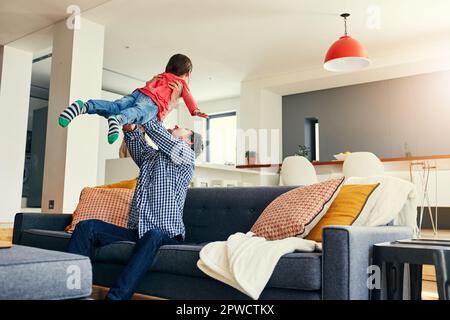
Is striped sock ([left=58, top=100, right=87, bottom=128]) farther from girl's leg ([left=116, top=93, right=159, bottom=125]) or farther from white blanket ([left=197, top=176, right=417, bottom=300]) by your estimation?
white blanket ([left=197, top=176, right=417, bottom=300])

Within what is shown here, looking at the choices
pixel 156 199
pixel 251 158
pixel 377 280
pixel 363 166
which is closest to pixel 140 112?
pixel 156 199

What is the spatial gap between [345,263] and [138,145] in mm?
1290

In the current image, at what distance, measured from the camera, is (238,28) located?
17.3 ft

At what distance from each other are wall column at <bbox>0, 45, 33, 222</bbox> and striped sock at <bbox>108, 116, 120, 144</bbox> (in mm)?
4464

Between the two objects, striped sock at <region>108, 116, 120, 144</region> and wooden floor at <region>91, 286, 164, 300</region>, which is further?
wooden floor at <region>91, 286, 164, 300</region>

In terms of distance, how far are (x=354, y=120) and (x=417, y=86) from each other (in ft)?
3.40

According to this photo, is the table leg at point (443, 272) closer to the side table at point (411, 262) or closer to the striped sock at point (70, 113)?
the side table at point (411, 262)

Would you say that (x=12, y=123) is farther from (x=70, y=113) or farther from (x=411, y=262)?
(x=411, y=262)

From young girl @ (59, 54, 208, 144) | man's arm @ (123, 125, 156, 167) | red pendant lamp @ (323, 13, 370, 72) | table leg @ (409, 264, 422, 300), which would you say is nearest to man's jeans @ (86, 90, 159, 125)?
young girl @ (59, 54, 208, 144)

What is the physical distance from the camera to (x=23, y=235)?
8.74 ft

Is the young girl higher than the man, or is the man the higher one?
the young girl

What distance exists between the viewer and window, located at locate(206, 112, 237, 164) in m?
9.00
